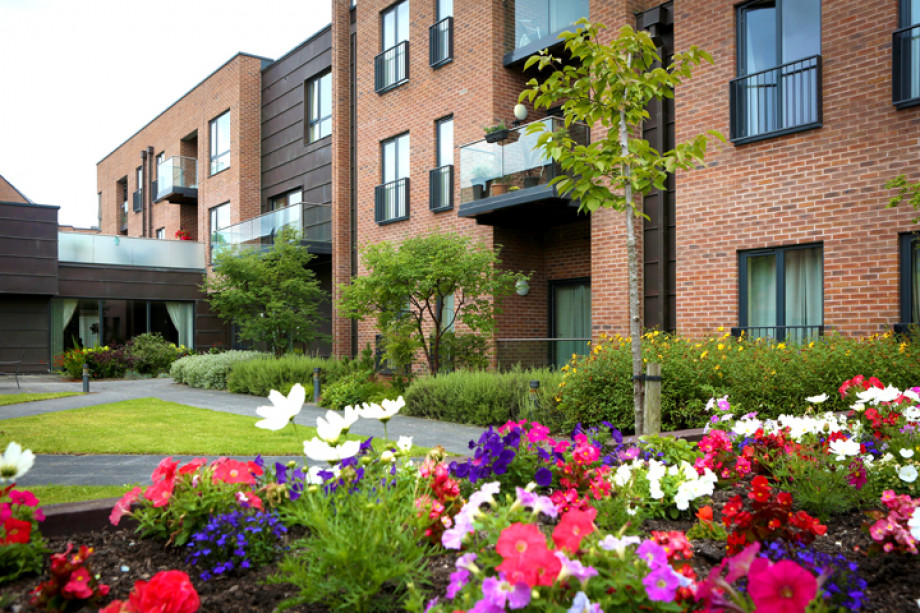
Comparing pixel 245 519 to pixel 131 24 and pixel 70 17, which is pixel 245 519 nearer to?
pixel 131 24

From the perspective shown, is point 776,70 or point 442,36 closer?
point 776,70

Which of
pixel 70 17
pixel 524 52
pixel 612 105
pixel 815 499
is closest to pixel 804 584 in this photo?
pixel 815 499

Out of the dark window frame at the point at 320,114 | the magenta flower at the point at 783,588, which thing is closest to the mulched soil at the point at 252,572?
the magenta flower at the point at 783,588

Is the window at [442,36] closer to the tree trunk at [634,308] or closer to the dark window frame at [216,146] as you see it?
the tree trunk at [634,308]

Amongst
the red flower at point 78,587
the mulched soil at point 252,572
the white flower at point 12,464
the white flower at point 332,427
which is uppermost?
the white flower at point 332,427

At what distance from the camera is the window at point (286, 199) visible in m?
22.1

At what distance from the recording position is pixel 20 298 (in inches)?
859

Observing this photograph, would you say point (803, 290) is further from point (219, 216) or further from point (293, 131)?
point (219, 216)

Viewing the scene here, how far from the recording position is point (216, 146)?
2592 cm

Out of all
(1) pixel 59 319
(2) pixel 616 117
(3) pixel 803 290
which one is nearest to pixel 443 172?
(3) pixel 803 290

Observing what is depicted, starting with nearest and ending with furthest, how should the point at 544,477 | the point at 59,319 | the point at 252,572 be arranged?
the point at 252,572
the point at 544,477
the point at 59,319

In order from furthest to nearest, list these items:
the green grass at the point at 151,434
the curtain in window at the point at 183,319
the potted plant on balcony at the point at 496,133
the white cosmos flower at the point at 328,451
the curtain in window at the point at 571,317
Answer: the curtain in window at the point at 183,319 < the curtain in window at the point at 571,317 < the potted plant on balcony at the point at 496,133 < the green grass at the point at 151,434 < the white cosmos flower at the point at 328,451

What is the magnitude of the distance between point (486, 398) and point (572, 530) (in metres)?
8.05

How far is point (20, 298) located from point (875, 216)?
77.0 ft
